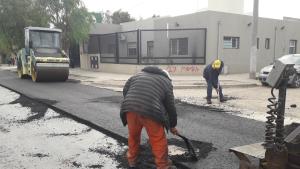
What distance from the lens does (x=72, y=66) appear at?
31.4 m

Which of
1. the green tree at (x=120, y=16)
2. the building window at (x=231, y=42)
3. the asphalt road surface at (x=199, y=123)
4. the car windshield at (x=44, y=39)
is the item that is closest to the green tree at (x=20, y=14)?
the car windshield at (x=44, y=39)

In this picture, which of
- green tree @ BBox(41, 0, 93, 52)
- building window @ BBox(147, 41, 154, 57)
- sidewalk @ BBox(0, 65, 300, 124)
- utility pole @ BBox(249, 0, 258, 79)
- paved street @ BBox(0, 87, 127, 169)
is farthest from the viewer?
green tree @ BBox(41, 0, 93, 52)

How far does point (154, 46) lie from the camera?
2355cm

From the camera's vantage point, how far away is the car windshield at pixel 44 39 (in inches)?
708

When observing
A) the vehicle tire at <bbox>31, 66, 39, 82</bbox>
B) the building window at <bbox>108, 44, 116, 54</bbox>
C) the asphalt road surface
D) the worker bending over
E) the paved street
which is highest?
the building window at <bbox>108, 44, 116, 54</bbox>

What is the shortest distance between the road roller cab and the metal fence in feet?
16.5

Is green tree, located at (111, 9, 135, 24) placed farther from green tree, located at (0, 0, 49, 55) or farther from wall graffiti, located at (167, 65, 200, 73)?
wall graffiti, located at (167, 65, 200, 73)

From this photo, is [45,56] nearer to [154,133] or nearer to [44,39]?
[44,39]

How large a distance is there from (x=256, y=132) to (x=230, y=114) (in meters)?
1.97

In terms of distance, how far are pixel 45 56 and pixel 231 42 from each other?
11.4 meters

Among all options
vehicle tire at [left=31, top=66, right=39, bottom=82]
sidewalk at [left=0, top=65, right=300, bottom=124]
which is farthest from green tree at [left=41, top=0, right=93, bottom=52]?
sidewalk at [left=0, top=65, right=300, bottom=124]

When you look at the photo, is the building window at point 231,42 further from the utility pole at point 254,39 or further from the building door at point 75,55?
the building door at point 75,55

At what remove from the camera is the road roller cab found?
16.9m

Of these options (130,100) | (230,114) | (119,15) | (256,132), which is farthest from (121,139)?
(119,15)
